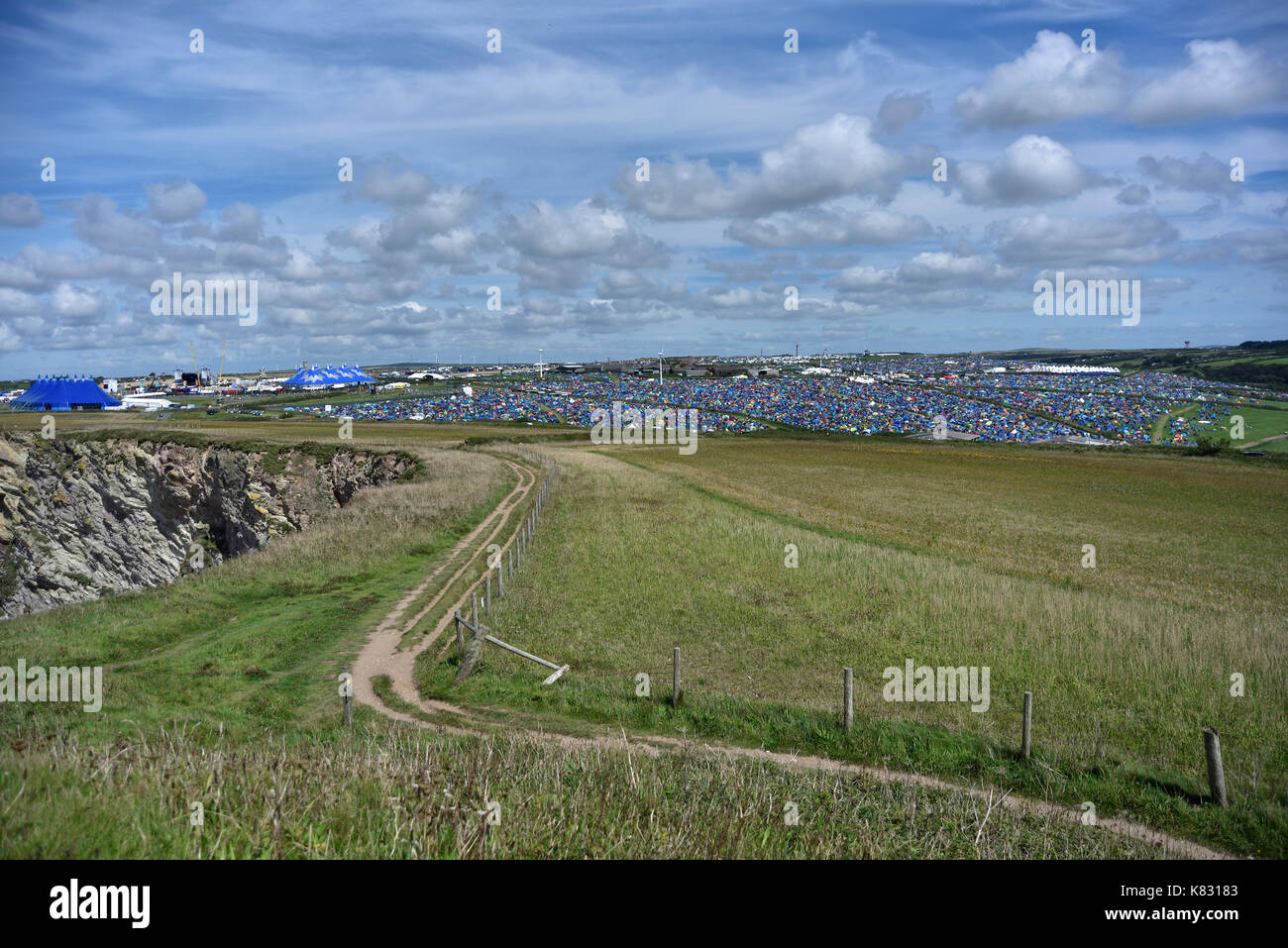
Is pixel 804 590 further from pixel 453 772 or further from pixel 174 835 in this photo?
pixel 174 835

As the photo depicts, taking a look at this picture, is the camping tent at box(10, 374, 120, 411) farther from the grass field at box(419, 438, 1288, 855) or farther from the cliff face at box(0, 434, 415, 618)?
the grass field at box(419, 438, 1288, 855)

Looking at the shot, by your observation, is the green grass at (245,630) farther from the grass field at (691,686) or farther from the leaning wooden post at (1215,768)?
the leaning wooden post at (1215,768)

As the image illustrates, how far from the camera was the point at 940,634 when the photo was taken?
790 inches

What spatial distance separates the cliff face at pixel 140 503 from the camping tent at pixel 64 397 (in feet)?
193

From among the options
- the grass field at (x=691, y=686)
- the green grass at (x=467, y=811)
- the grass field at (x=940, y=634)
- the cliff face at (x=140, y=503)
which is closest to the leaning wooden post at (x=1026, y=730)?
the grass field at (x=940, y=634)

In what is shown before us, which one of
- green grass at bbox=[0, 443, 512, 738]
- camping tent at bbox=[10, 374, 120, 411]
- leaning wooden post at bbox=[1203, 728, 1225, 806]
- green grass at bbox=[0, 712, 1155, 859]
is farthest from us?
camping tent at bbox=[10, 374, 120, 411]

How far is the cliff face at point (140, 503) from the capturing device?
49.0 metres

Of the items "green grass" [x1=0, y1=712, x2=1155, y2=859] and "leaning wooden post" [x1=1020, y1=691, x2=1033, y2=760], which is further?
"leaning wooden post" [x1=1020, y1=691, x2=1033, y2=760]

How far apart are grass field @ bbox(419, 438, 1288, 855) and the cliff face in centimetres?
1825

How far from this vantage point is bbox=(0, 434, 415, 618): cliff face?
49.0 metres

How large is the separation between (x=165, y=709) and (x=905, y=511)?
3935cm

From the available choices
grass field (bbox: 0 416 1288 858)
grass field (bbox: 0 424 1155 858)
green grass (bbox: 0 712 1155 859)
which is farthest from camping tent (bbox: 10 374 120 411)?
green grass (bbox: 0 712 1155 859)

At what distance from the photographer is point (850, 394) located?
167 meters

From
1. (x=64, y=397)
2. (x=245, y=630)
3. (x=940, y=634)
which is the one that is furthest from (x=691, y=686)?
(x=64, y=397)
